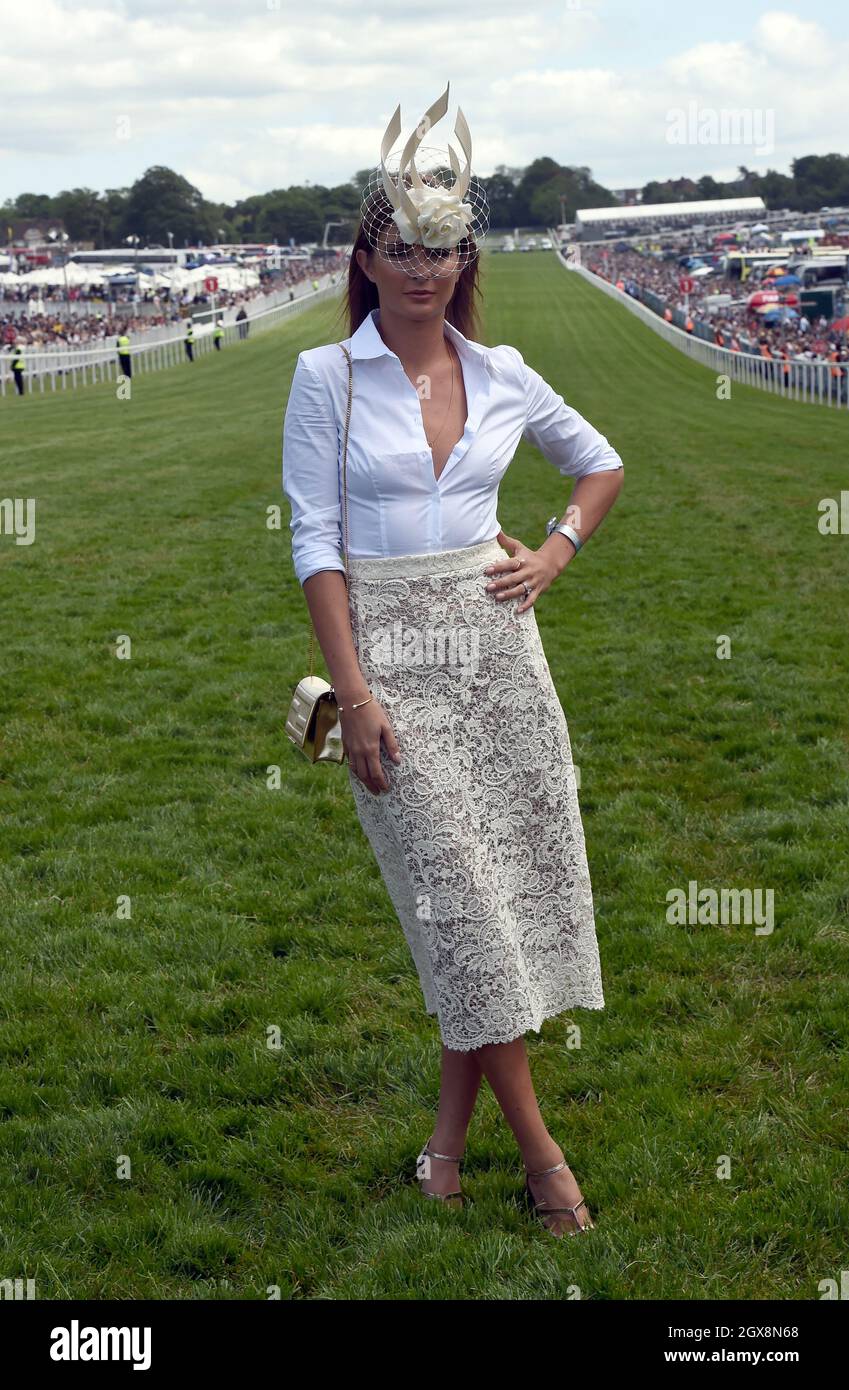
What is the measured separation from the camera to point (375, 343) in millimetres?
3252

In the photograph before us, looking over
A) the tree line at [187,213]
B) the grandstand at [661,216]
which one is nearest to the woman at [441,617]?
the tree line at [187,213]

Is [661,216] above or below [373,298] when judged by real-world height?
above

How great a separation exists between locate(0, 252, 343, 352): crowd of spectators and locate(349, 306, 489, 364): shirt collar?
44.2m

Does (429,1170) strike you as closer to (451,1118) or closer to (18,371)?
(451,1118)

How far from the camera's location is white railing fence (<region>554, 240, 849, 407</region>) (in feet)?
95.2

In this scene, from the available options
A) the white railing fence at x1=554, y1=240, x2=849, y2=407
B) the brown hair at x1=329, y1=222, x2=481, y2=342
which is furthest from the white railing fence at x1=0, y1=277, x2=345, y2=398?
the brown hair at x1=329, y1=222, x2=481, y2=342

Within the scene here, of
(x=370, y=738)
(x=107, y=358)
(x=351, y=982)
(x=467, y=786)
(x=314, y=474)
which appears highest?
(x=107, y=358)

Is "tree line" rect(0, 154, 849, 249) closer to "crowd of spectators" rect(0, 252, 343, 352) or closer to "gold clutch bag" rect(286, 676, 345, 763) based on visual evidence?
"crowd of spectators" rect(0, 252, 343, 352)

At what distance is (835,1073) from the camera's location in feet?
13.8

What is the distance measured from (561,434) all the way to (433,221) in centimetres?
69

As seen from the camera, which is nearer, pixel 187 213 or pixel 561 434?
pixel 561 434

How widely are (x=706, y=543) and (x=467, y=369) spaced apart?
10.6 meters

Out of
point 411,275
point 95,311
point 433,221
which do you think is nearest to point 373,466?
point 411,275

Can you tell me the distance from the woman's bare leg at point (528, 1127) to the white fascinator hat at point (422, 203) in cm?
184
